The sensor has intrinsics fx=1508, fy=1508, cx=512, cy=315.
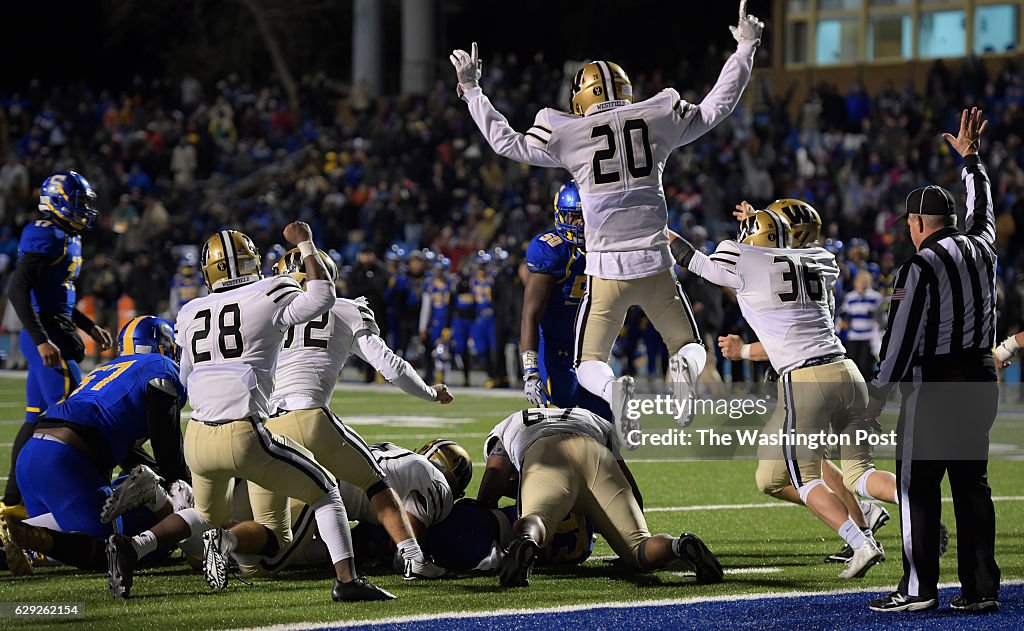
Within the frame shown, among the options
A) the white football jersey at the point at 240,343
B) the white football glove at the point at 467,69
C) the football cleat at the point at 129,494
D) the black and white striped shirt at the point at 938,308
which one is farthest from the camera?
the white football glove at the point at 467,69

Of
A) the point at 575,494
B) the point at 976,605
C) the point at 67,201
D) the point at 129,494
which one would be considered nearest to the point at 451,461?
the point at 575,494

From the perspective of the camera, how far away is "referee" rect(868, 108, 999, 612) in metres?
5.73

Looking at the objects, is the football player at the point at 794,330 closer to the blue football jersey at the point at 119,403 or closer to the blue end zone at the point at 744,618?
the blue end zone at the point at 744,618

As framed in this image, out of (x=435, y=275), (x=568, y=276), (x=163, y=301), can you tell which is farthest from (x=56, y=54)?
(x=568, y=276)

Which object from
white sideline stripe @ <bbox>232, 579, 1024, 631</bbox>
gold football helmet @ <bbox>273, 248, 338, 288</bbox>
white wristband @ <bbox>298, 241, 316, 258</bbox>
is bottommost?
white sideline stripe @ <bbox>232, 579, 1024, 631</bbox>

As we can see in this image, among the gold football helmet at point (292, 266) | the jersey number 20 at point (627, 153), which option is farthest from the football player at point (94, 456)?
the jersey number 20 at point (627, 153)

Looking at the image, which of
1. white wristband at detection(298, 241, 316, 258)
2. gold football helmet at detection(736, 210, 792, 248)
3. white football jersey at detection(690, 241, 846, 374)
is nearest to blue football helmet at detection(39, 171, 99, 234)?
white wristband at detection(298, 241, 316, 258)

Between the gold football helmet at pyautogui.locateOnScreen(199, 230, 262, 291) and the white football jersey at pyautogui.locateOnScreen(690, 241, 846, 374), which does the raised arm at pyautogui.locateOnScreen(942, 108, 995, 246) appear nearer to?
the white football jersey at pyautogui.locateOnScreen(690, 241, 846, 374)

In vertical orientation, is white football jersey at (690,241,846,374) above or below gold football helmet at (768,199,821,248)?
below

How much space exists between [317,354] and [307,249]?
91cm

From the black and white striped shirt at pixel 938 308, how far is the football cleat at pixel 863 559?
934 mm

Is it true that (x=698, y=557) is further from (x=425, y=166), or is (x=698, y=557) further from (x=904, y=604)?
(x=425, y=166)

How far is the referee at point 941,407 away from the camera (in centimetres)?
573

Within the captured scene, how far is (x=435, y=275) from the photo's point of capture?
20516mm
